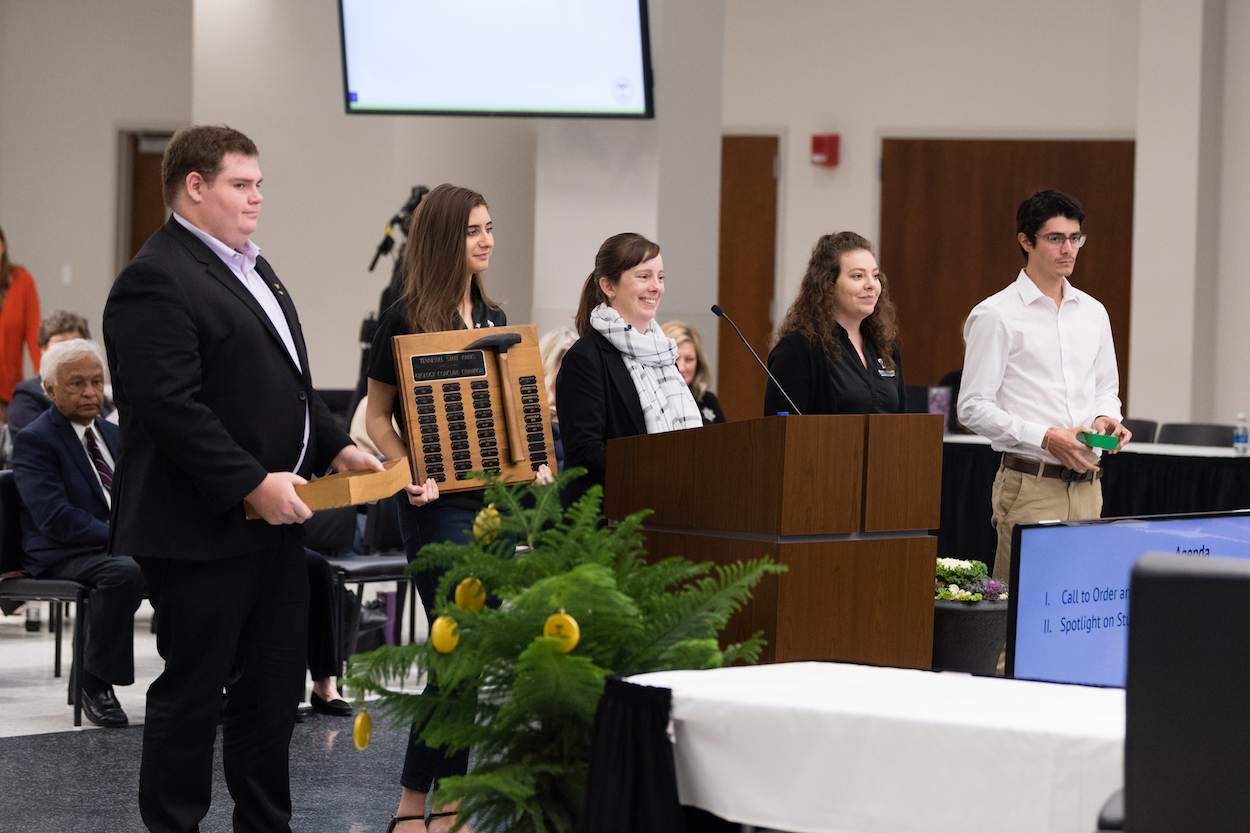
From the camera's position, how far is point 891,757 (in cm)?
175

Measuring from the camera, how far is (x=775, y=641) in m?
2.29

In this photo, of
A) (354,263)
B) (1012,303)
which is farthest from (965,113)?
(1012,303)

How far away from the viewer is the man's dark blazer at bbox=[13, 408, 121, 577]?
4.52m

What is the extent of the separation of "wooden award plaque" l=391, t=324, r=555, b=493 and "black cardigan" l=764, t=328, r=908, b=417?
0.71m

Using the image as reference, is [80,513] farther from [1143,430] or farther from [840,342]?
[1143,430]

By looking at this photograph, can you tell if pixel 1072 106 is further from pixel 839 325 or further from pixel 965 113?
pixel 839 325

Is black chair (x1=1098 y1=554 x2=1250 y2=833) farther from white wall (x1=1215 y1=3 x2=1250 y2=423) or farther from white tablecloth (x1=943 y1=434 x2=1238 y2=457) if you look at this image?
white wall (x1=1215 y1=3 x2=1250 y2=423)

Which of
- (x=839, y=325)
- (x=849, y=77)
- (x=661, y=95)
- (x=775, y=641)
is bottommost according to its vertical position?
(x=775, y=641)

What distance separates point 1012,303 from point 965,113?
620 cm

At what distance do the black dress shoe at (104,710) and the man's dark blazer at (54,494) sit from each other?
20.4 inches

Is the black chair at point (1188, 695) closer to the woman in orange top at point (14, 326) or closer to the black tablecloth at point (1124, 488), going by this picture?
the black tablecloth at point (1124, 488)

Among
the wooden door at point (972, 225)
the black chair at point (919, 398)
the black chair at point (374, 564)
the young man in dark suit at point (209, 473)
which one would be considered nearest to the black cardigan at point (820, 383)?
the young man in dark suit at point (209, 473)

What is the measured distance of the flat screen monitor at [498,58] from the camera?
6.32m

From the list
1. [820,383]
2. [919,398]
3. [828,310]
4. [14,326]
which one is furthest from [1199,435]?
[14,326]
